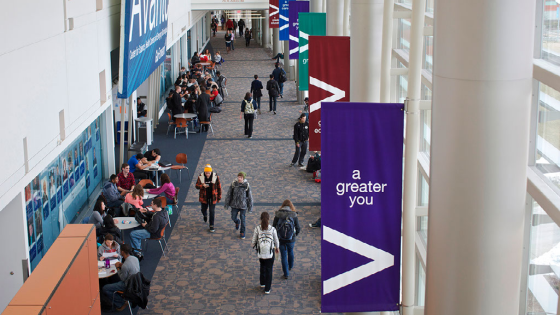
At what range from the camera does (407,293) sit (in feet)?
18.7

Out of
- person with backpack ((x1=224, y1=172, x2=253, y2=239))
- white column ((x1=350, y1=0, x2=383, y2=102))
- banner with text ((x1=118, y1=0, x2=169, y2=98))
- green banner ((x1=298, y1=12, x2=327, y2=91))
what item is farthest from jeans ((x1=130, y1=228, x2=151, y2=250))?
green banner ((x1=298, y1=12, x2=327, y2=91))

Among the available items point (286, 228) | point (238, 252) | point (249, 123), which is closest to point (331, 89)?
point (286, 228)

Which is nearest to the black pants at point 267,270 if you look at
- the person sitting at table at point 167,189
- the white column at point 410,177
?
the person sitting at table at point 167,189

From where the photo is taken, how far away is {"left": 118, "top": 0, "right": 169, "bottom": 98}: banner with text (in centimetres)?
1262

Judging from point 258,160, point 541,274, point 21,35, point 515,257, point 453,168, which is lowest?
point 258,160

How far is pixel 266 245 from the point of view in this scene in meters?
10.1

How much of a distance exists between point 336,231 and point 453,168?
5.87ft

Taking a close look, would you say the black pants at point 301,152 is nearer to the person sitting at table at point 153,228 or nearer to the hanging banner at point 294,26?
the hanging banner at point 294,26

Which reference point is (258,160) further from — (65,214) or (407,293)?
(407,293)

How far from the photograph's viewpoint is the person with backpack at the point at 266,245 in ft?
33.1

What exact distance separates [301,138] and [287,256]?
20.2 feet

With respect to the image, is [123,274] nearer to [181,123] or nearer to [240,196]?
[240,196]

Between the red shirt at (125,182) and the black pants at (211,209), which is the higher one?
the red shirt at (125,182)

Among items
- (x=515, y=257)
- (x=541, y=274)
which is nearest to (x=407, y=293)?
(x=541, y=274)
